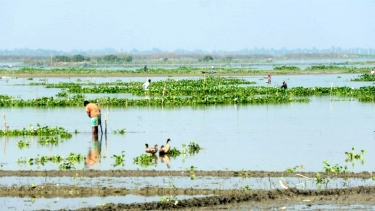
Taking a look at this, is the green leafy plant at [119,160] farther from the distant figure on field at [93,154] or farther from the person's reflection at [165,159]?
the person's reflection at [165,159]

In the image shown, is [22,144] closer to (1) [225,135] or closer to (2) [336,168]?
(1) [225,135]

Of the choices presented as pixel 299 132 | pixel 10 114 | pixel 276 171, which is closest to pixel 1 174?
pixel 276 171

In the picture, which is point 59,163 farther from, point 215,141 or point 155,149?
point 215,141

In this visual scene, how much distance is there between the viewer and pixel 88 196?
14938 millimetres

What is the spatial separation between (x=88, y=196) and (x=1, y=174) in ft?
10.8

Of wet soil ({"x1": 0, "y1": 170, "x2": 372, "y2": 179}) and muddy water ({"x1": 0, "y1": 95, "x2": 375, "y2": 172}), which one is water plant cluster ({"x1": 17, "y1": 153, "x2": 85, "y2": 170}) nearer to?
muddy water ({"x1": 0, "y1": 95, "x2": 375, "y2": 172})

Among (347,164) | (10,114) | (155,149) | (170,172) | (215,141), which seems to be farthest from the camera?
(10,114)

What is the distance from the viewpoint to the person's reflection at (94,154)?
18672 millimetres

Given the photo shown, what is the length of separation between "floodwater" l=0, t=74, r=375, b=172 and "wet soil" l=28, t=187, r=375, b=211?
9.97 feet

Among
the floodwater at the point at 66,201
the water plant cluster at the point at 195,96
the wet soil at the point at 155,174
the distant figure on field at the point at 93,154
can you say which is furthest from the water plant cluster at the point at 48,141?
the water plant cluster at the point at 195,96

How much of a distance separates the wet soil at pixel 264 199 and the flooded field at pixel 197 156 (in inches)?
2.2

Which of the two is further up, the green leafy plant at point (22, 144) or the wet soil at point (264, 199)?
the wet soil at point (264, 199)

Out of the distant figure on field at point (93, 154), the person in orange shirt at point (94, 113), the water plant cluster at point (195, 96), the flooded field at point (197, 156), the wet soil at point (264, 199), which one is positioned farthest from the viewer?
the water plant cluster at point (195, 96)

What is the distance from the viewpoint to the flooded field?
15.0m
